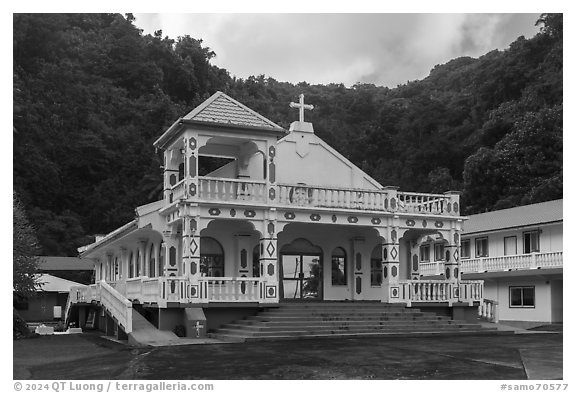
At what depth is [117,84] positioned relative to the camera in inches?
2611

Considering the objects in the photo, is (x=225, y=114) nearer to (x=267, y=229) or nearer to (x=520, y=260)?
(x=267, y=229)

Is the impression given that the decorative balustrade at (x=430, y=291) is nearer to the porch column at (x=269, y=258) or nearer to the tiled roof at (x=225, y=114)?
the porch column at (x=269, y=258)

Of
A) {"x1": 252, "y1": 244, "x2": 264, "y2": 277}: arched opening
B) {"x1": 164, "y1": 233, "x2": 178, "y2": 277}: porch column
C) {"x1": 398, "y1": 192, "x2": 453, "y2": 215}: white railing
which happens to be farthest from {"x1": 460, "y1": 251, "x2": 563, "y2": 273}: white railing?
{"x1": 164, "y1": 233, "x2": 178, "y2": 277}: porch column

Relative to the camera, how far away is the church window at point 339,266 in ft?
90.2

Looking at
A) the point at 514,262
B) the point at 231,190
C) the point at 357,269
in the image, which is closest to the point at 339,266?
the point at 357,269

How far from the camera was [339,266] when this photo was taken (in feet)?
90.8

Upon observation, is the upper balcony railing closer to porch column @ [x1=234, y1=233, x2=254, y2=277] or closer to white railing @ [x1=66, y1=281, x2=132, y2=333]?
porch column @ [x1=234, y1=233, x2=254, y2=277]

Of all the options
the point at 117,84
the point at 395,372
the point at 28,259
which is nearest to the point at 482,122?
the point at 117,84

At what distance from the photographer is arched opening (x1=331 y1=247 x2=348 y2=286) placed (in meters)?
27.5

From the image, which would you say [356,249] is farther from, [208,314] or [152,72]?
[152,72]

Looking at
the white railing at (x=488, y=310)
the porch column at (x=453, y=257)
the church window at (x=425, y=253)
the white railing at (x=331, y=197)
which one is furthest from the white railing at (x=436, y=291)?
the church window at (x=425, y=253)

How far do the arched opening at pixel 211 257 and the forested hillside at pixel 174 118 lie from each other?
97.1ft

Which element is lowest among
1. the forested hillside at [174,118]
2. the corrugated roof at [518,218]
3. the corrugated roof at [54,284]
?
the corrugated roof at [54,284]

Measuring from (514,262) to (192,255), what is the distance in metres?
19.2
